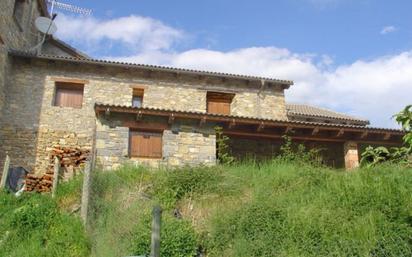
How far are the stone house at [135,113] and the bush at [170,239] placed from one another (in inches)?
173

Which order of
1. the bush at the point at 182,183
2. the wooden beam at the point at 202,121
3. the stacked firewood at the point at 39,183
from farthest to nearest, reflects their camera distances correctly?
the wooden beam at the point at 202,121 → the stacked firewood at the point at 39,183 → the bush at the point at 182,183

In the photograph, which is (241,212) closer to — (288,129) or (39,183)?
(288,129)

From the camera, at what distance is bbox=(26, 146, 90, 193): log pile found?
486 inches

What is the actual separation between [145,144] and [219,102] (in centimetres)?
477

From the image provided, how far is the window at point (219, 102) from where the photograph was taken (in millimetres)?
17000

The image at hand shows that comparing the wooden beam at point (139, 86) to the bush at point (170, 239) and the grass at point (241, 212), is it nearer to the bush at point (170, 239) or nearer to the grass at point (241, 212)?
the grass at point (241, 212)

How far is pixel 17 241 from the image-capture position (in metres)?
9.21

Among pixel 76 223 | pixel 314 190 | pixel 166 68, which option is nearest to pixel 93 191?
pixel 76 223

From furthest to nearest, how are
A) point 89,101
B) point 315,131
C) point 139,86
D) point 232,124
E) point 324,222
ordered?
1. point 139,86
2. point 89,101
3. point 315,131
4. point 232,124
5. point 324,222

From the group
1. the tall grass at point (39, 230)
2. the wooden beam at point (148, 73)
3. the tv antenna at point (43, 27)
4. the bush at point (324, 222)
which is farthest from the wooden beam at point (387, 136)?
the tv antenna at point (43, 27)

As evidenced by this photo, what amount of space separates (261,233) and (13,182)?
795cm

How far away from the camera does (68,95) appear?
1588 centimetres

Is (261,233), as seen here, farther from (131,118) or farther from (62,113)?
(62,113)

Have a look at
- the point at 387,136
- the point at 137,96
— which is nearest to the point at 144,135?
the point at 137,96
